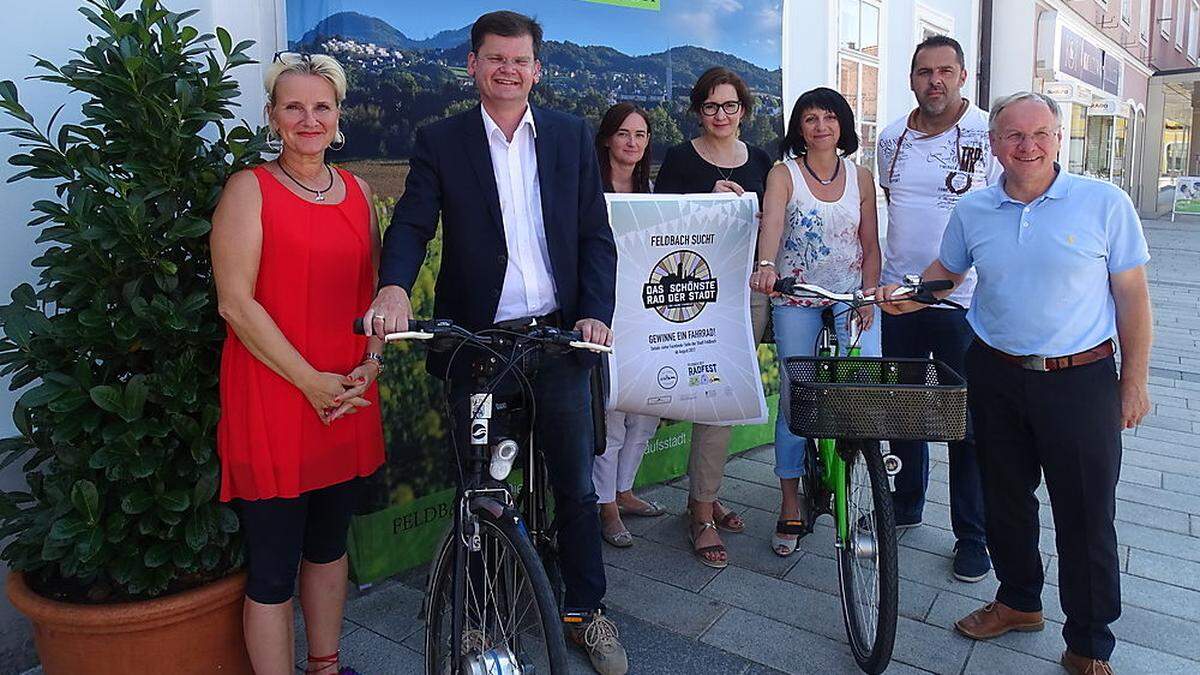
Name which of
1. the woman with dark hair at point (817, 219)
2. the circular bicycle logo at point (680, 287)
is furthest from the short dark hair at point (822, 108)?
the circular bicycle logo at point (680, 287)

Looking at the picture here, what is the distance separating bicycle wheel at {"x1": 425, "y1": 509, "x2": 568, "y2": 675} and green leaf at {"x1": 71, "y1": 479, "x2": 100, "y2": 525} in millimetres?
904

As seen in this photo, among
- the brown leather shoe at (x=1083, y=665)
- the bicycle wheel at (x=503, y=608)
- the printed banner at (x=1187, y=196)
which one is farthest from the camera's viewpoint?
the printed banner at (x=1187, y=196)

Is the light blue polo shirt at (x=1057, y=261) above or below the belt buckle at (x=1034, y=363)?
above

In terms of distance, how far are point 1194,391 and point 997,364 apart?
5.19m

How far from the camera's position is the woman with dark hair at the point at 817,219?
357 cm

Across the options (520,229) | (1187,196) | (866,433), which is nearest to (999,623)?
(866,433)

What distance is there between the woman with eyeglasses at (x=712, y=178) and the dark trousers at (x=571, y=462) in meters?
1.02

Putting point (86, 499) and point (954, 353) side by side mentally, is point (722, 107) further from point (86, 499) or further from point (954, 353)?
point (86, 499)

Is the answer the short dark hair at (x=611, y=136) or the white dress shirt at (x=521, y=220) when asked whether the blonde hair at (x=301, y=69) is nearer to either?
the white dress shirt at (x=521, y=220)

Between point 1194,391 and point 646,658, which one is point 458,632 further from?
point 1194,391

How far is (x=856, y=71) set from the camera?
283 inches

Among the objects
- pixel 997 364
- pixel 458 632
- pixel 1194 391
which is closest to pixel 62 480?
pixel 458 632

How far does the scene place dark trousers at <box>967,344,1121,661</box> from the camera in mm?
2656

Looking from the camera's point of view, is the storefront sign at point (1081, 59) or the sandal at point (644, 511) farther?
the storefront sign at point (1081, 59)
